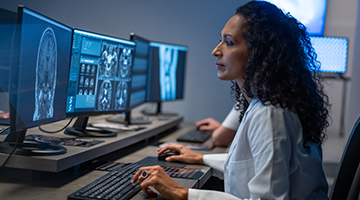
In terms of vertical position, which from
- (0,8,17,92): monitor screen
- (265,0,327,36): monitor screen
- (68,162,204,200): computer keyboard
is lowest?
(68,162,204,200): computer keyboard

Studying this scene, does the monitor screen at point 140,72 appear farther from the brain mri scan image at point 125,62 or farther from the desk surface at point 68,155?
the desk surface at point 68,155

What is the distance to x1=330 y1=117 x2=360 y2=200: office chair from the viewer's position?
3.76 ft

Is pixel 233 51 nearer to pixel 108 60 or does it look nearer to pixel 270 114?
pixel 270 114

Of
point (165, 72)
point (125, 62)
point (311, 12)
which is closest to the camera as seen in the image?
point (125, 62)

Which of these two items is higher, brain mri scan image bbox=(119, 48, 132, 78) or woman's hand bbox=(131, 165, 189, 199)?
brain mri scan image bbox=(119, 48, 132, 78)

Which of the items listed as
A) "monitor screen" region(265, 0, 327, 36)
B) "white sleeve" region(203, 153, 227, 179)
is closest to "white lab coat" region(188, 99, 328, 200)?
"white sleeve" region(203, 153, 227, 179)

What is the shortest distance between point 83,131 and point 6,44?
2.01ft

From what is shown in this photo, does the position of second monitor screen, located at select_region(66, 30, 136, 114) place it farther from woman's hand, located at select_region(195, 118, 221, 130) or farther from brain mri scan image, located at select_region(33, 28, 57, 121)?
woman's hand, located at select_region(195, 118, 221, 130)

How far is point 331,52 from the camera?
9.20ft

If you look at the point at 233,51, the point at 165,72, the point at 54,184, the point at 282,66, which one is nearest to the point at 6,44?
the point at 54,184

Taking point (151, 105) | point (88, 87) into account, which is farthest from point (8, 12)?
point (151, 105)

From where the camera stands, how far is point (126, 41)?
5.83 feet

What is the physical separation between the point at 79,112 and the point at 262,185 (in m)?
0.87

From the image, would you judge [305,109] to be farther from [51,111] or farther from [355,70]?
[355,70]
